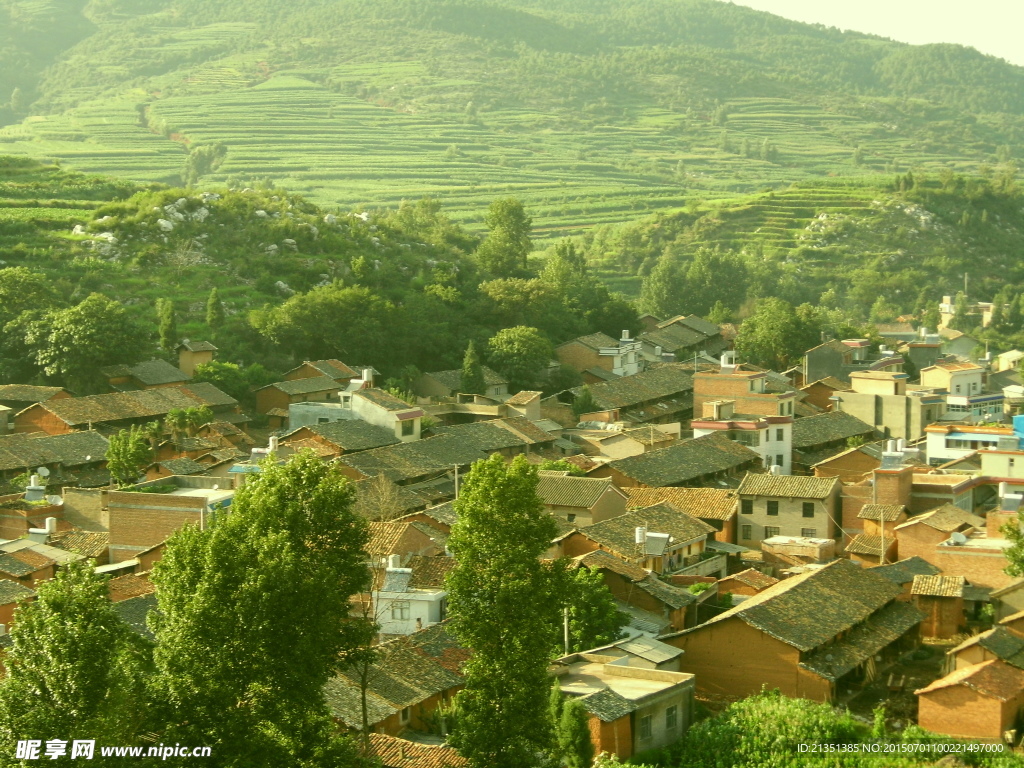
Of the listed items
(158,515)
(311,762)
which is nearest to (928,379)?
(158,515)

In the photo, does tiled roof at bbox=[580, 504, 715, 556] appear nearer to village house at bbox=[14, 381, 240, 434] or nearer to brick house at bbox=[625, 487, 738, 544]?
brick house at bbox=[625, 487, 738, 544]

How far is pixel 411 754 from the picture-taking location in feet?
60.3

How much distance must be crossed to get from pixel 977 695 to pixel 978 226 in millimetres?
71073

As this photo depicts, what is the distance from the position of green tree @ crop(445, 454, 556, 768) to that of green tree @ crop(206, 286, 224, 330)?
2988 cm

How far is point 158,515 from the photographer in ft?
89.9

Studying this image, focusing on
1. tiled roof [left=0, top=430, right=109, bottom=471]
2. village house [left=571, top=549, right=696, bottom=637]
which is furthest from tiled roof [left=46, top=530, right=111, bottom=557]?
village house [left=571, top=549, right=696, bottom=637]

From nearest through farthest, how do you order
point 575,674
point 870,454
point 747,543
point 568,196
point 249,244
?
1. point 575,674
2. point 747,543
3. point 870,454
4. point 249,244
5. point 568,196

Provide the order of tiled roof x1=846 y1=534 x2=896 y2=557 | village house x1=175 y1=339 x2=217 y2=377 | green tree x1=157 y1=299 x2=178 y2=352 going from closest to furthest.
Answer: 1. tiled roof x1=846 y1=534 x2=896 y2=557
2. village house x1=175 y1=339 x2=217 y2=377
3. green tree x1=157 y1=299 x2=178 y2=352

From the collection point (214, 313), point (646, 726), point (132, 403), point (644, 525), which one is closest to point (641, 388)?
point (214, 313)

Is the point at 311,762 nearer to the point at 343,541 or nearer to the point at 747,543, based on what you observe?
the point at 343,541

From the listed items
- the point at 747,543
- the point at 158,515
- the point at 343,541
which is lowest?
the point at 747,543

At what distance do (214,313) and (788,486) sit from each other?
22.3 metres

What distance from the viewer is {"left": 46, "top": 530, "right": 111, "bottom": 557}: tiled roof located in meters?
27.7

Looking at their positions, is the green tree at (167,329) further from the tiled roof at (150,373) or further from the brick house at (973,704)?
the brick house at (973,704)
